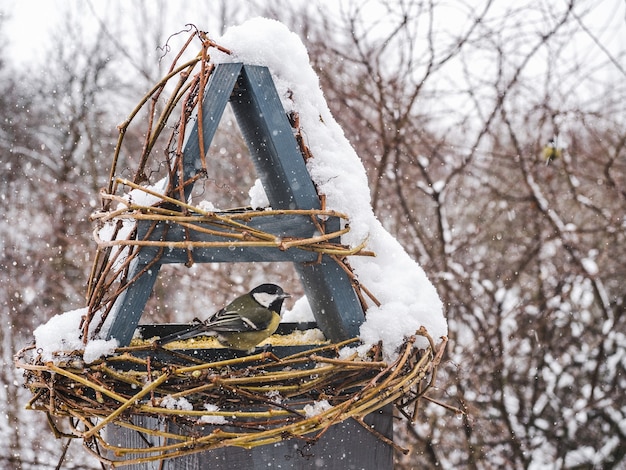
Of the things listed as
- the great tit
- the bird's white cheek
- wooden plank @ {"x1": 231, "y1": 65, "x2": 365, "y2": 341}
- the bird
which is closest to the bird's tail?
the great tit

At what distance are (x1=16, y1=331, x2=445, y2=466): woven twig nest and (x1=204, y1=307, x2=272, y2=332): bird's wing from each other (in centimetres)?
13

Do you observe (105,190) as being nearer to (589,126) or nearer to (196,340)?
(196,340)

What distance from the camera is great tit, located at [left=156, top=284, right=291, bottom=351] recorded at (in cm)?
128

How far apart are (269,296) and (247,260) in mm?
271

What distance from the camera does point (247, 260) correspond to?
3.79 ft

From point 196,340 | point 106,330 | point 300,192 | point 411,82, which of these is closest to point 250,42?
point 300,192

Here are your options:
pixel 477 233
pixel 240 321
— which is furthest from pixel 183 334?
pixel 477 233

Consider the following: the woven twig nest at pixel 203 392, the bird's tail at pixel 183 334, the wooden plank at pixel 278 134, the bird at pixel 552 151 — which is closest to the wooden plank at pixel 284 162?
the wooden plank at pixel 278 134

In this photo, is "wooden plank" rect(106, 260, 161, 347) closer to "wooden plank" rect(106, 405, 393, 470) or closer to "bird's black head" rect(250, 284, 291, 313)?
"wooden plank" rect(106, 405, 393, 470)

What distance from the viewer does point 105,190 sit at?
1.14 m

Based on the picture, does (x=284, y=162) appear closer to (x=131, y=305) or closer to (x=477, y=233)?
(x=131, y=305)

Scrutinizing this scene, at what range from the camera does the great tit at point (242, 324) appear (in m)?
1.28

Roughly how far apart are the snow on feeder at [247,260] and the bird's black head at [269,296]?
0.36 ft

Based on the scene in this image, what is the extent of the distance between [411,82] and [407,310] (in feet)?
7.45
